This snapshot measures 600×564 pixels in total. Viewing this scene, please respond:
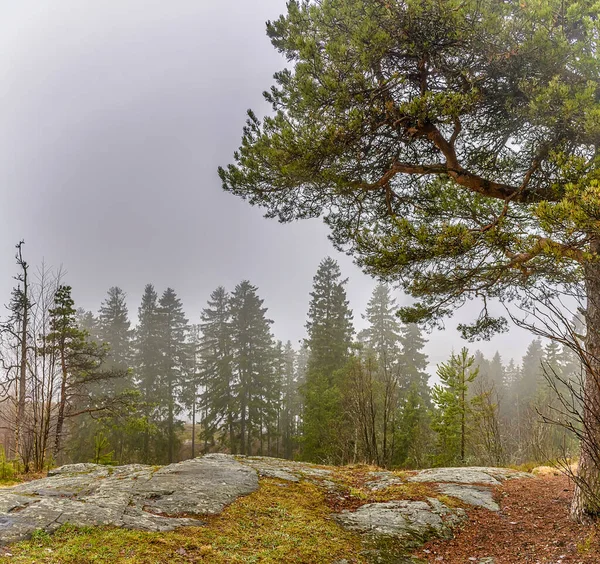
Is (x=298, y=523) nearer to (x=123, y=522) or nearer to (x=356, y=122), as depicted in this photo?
(x=123, y=522)

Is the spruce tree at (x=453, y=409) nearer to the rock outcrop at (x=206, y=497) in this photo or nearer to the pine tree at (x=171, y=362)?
the rock outcrop at (x=206, y=497)

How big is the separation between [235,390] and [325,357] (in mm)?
7750

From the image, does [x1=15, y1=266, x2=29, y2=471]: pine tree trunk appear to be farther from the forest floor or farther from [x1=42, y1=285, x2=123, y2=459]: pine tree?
the forest floor

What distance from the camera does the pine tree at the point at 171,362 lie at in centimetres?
2623

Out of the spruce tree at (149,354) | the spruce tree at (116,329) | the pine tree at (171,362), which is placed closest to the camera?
the pine tree at (171,362)

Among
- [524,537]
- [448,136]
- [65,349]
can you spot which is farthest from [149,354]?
[524,537]

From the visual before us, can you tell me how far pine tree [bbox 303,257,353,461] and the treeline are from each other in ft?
0.26

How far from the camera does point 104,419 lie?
14.4m

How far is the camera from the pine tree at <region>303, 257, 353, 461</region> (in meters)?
19.6

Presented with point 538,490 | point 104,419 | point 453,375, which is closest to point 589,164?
point 538,490

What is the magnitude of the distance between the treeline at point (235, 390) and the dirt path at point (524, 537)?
507cm

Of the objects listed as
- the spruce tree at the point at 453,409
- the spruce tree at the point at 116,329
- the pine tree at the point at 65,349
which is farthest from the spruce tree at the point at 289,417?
the pine tree at the point at 65,349

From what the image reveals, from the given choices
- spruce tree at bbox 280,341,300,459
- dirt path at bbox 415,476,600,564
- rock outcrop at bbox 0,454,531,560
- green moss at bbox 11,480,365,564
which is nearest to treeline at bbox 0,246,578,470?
spruce tree at bbox 280,341,300,459

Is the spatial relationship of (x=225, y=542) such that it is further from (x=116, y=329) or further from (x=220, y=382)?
(x=116, y=329)
